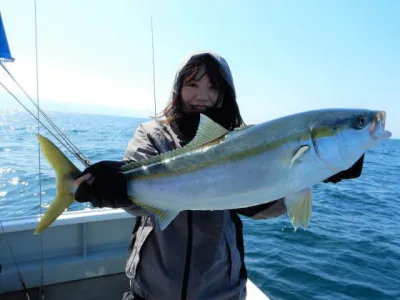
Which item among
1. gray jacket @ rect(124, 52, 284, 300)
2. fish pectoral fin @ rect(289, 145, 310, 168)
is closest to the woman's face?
gray jacket @ rect(124, 52, 284, 300)

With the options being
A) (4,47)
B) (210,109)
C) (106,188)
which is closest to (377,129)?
(210,109)

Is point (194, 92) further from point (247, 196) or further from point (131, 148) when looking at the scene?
point (247, 196)

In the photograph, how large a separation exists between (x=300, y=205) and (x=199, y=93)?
1.31 meters

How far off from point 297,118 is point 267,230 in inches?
354

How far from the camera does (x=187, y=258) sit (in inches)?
102

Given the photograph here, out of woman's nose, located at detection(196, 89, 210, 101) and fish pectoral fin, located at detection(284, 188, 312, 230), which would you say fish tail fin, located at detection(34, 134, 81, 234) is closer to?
woman's nose, located at detection(196, 89, 210, 101)

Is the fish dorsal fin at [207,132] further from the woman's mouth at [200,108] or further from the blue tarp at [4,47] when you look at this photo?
the blue tarp at [4,47]

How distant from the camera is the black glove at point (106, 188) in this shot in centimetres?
251

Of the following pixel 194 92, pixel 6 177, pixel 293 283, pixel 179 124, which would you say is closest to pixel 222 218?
pixel 179 124

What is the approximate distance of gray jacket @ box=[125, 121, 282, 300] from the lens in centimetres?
258

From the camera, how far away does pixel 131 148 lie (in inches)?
111

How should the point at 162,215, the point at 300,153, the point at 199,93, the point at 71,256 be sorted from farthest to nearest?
the point at 71,256
the point at 199,93
the point at 162,215
the point at 300,153

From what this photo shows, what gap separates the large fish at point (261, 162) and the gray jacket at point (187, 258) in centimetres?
27

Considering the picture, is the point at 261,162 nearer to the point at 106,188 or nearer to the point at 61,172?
the point at 106,188
